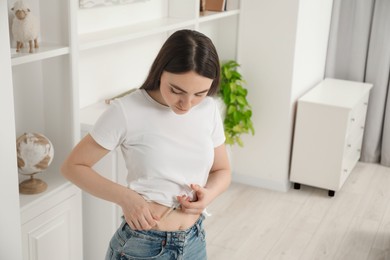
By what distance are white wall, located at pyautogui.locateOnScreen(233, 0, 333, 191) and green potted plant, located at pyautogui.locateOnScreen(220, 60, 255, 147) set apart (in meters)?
0.12

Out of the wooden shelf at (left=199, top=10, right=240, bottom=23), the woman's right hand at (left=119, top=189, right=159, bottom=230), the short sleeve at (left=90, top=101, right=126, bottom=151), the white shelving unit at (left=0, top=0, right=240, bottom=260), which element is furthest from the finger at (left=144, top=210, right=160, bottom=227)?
the wooden shelf at (left=199, top=10, right=240, bottom=23)

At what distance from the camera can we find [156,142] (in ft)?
4.67

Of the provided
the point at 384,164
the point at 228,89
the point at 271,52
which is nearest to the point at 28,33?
the point at 228,89

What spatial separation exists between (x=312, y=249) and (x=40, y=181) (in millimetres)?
1560

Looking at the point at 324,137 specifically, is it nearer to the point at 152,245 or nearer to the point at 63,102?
the point at 63,102

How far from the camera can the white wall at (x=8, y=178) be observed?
3.59 feet

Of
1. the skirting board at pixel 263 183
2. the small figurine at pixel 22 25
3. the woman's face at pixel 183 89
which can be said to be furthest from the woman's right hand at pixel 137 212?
the skirting board at pixel 263 183

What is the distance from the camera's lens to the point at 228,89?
344 centimetres

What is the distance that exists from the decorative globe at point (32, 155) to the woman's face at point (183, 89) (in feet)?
2.66

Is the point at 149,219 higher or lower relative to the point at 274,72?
higher

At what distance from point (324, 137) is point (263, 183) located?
1.74 ft

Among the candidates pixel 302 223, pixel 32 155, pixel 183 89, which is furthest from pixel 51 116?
pixel 302 223

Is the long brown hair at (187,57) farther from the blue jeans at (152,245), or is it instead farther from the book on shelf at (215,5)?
the book on shelf at (215,5)

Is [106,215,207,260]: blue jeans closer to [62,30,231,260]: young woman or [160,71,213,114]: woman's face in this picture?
[62,30,231,260]: young woman
